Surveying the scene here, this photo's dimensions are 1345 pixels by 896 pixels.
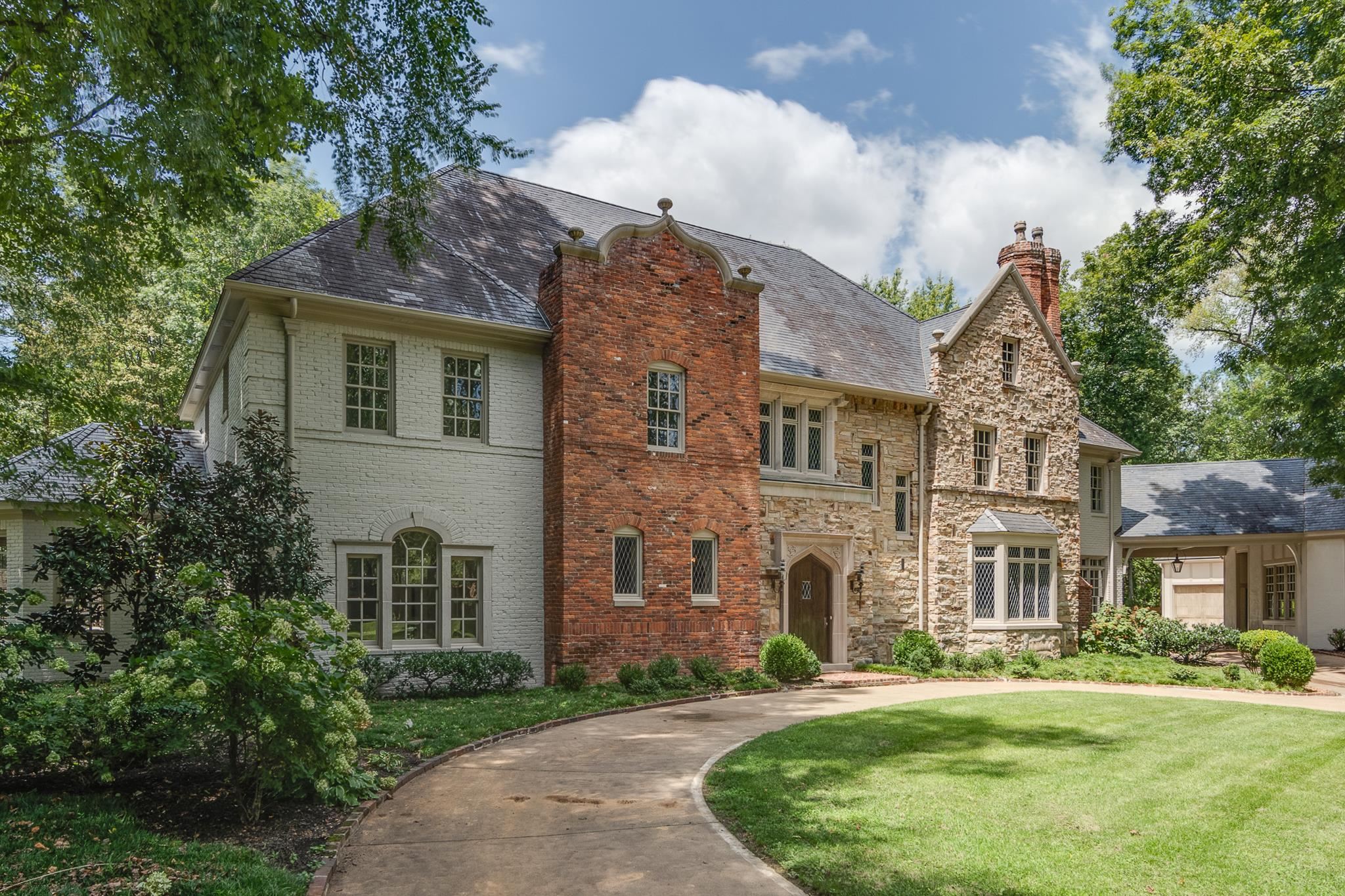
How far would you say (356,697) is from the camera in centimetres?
766

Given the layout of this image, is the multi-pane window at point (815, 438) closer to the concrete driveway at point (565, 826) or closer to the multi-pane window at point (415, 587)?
the multi-pane window at point (415, 587)

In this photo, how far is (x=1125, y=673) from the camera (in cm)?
1911

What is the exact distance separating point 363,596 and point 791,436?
968 centimetres

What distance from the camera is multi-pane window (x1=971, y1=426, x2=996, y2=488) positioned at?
22203 mm

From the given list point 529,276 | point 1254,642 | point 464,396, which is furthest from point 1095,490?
point 464,396

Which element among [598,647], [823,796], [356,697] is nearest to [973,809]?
[823,796]

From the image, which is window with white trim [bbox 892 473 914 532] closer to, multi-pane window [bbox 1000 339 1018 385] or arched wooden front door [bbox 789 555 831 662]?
arched wooden front door [bbox 789 555 831 662]

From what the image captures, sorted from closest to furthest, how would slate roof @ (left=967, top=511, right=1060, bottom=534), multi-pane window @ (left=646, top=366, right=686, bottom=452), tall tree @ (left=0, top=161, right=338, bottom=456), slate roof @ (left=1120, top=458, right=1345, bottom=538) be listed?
1. multi-pane window @ (left=646, top=366, right=686, bottom=452)
2. slate roof @ (left=967, top=511, right=1060, bottom=534)
3. tall tree @ (left=0, top=161, right=338, bottom=456)
4. slate roof @ (left=1120, top=458, right=1345, bottom=538)

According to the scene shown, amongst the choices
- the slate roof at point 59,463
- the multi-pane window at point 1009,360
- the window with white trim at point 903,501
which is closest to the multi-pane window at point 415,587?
the slate roof at point 59,463

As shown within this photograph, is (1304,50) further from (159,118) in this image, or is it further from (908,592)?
(159,118)

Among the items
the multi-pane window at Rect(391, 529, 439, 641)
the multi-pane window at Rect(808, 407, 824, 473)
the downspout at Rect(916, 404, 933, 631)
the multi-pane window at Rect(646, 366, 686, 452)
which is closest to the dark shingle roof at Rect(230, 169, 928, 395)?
the downspout at Rect(916, 404, 933, 631)

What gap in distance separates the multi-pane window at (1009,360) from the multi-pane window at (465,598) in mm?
14593

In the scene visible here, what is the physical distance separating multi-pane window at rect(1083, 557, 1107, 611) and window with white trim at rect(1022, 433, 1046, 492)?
4423 millimetres

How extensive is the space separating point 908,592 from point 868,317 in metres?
7.40
